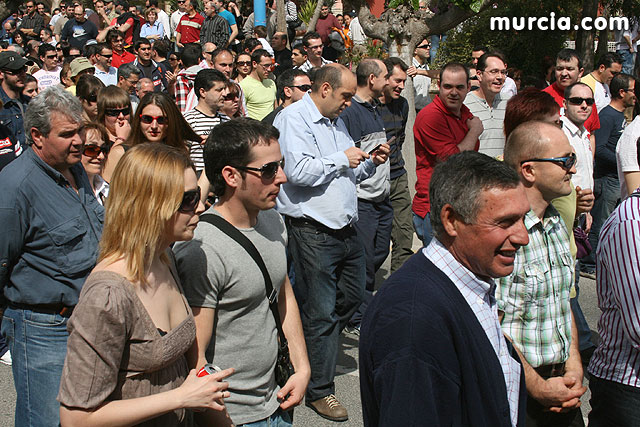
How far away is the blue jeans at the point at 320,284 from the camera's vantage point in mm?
4793

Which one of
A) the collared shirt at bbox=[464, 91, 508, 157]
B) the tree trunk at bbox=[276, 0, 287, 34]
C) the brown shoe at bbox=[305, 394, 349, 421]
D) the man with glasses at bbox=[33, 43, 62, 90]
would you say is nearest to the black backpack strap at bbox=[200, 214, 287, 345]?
the brown shoe at bbox=[305, 394, 349, 421]

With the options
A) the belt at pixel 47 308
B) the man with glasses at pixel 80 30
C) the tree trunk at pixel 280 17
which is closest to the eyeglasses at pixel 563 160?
the belt at pixel 47 308

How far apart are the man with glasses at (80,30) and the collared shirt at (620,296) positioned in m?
15.6

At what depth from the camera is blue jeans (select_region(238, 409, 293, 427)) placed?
300 cm

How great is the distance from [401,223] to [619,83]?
10.7 ft

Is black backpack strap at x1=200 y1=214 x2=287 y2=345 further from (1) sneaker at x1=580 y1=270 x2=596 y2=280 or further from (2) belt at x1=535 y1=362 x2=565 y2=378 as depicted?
(1) sneaker at x1=580 y1=270 x2=596 y2=280

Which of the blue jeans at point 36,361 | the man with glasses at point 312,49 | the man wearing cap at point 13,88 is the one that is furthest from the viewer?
the man with glasses at point 312,49

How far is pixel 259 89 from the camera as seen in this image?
377 inches

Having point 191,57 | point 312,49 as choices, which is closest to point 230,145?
point 191,57

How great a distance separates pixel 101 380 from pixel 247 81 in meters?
7.62

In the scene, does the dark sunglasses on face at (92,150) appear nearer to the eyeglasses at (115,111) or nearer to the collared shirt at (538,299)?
the eyeglasses at (115,111)

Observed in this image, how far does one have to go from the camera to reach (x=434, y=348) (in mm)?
2078

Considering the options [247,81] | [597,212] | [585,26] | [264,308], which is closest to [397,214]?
[597,212]

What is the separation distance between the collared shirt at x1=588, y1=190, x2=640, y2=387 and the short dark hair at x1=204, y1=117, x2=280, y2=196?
1587 mm
